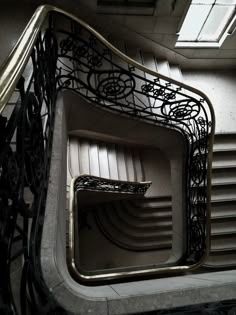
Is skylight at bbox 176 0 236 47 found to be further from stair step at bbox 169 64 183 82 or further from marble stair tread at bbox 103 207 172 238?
marble stair tread at bbox 103 207 172 238

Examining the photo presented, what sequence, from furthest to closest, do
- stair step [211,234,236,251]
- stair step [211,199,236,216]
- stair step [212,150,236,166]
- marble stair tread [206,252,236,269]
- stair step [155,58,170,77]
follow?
stair step [155,58,170,77], stair step [212,150,236,166], stair step [211,199,236,216], stair step [211,234,236,251], marble stair tread [206,252,236,269]

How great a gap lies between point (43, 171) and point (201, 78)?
5.32m

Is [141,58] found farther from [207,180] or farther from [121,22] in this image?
[207,180]

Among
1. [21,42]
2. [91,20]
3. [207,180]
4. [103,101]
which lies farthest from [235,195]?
[91,20]

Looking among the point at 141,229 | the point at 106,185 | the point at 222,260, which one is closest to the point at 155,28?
the point at 106,185

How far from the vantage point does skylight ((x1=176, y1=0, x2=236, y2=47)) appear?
16.4 ft

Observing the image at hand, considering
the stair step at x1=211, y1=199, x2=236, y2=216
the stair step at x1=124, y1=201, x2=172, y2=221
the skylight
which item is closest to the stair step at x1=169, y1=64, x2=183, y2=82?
the skylight

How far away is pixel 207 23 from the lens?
5375mm

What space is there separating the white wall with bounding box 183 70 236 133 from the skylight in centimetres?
66

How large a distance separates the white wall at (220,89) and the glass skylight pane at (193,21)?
2.55 ft

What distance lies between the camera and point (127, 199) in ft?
22.6

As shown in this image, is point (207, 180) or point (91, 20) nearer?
point (207, 180)

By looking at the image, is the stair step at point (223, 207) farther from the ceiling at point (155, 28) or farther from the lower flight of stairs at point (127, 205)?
the ceiling at point (155, 28)

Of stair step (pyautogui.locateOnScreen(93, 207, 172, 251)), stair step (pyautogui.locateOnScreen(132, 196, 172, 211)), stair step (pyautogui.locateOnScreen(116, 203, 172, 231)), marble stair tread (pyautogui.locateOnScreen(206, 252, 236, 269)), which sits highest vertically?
stair step (pyautogui.locateOnScreen(132, 196, 172, 211))
